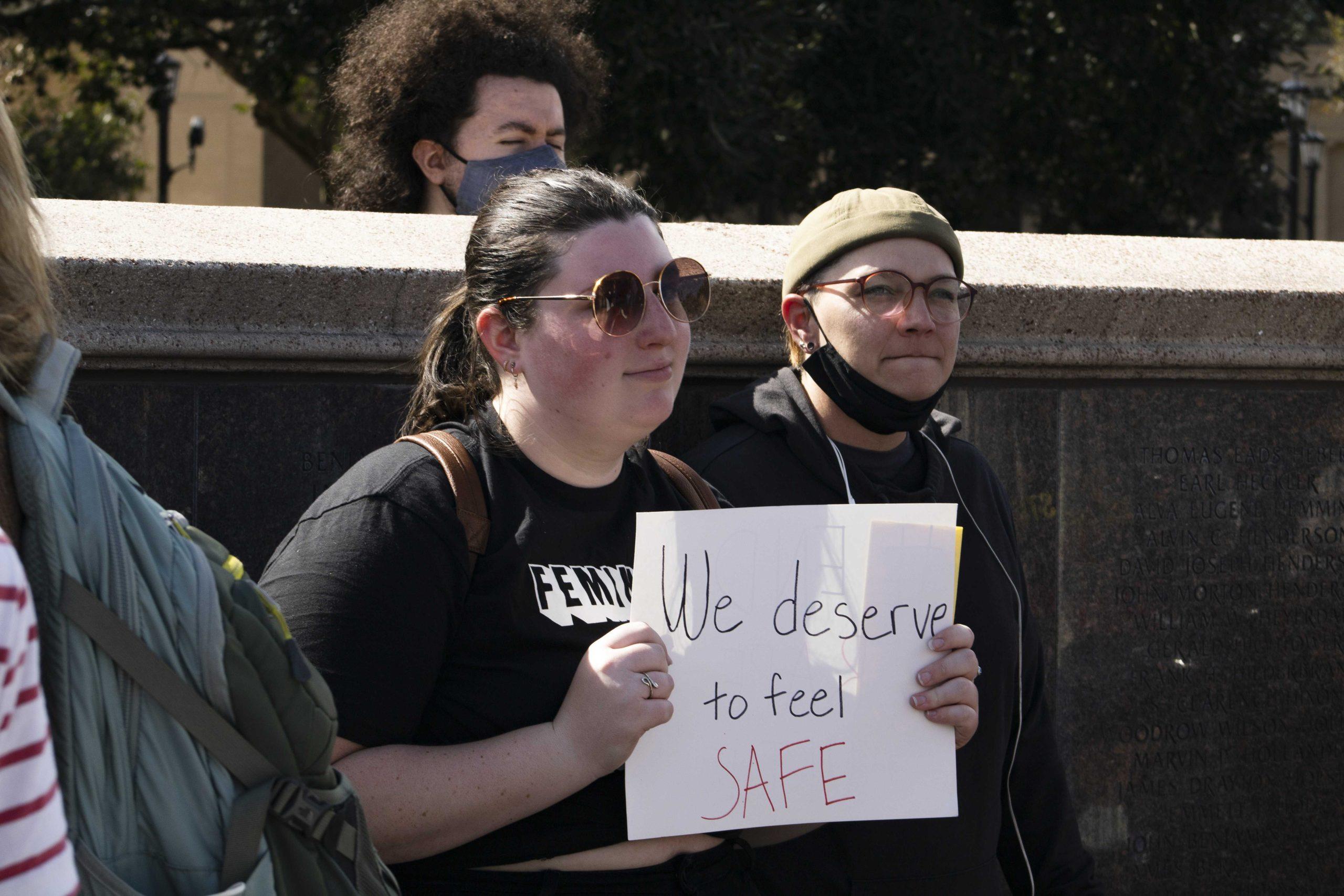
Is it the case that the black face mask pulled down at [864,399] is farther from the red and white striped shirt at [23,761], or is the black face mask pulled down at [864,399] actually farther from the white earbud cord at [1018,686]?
the red and white striped shirt at [23,761]

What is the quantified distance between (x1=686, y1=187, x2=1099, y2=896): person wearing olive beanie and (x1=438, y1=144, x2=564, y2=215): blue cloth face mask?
921 mm

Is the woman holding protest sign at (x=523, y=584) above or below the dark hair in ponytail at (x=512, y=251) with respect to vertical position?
below

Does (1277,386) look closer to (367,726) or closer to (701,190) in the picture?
(367,726)

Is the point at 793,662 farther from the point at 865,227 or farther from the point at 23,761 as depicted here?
the point at 23,761

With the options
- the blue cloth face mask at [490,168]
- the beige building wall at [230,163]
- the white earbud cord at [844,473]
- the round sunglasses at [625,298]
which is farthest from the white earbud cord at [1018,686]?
the beige building wall at [230,163]

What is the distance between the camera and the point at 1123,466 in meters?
3.44

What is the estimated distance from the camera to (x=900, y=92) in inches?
458

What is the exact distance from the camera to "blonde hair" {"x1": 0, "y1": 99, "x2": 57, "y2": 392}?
4.04ft

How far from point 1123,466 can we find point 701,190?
25.1 feet

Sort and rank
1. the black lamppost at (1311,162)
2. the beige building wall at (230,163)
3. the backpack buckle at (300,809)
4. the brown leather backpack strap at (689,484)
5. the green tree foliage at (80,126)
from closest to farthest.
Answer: the backpack buckle at (300,809), the brown leather backpack strap at (689,484), the green tree foliage at (80,126), the black lamppost at (1311,162), the beige building wall at (230,163)

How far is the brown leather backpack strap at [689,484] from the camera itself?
2207 mm

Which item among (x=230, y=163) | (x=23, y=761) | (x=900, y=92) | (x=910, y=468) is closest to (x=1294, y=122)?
(x=900, y=92)

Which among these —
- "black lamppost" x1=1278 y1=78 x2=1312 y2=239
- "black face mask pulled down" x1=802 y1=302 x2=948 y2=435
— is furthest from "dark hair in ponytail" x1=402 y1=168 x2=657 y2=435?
"black lamppost" x1=1278 y1=78 x2=1312 y2=239

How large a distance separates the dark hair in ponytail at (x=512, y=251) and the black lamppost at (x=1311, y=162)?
63.7 ft
